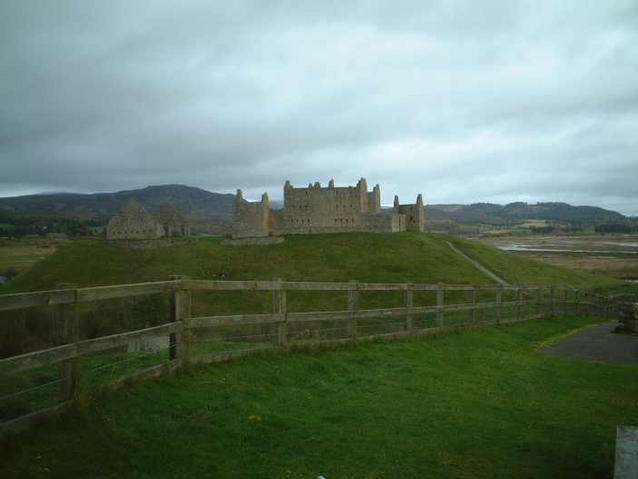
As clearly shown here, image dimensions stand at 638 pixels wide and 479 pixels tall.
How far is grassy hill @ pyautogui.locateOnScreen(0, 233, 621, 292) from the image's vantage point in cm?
5934

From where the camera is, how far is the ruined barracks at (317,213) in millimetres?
88062

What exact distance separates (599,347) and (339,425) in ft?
40.8

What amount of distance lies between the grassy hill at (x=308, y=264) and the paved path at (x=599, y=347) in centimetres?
3449

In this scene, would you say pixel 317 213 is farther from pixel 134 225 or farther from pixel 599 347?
pixel 599 347

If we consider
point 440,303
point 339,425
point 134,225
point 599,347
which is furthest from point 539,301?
point 134,225

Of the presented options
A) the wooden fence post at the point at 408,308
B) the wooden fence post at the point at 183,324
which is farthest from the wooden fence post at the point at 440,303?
the wooden fence post at the point at 183,324

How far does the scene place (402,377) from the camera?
34.6 ft

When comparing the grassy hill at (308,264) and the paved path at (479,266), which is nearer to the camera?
the paved path at (479,266)

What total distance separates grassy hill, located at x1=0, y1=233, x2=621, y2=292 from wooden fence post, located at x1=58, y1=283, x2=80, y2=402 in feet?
160

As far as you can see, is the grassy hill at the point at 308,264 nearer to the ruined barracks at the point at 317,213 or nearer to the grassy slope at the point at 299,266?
the grassy slope at the point at 299,266

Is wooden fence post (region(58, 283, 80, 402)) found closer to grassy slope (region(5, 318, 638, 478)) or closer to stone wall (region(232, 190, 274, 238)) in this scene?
grassy slope (region(5, 318, 638, 478))

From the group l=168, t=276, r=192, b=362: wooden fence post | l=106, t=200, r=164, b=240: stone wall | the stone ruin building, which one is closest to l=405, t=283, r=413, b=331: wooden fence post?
l=168, t=276, r=192, b=362: wooden fence post

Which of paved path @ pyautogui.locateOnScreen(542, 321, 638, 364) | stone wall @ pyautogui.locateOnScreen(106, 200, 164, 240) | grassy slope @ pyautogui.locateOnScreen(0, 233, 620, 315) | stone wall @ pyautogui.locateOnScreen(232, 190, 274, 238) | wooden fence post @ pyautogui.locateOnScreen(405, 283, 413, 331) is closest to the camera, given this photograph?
paved path @ pyautogui.locateOnScreen(542, 321, 638, 364)

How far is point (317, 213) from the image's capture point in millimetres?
90500
